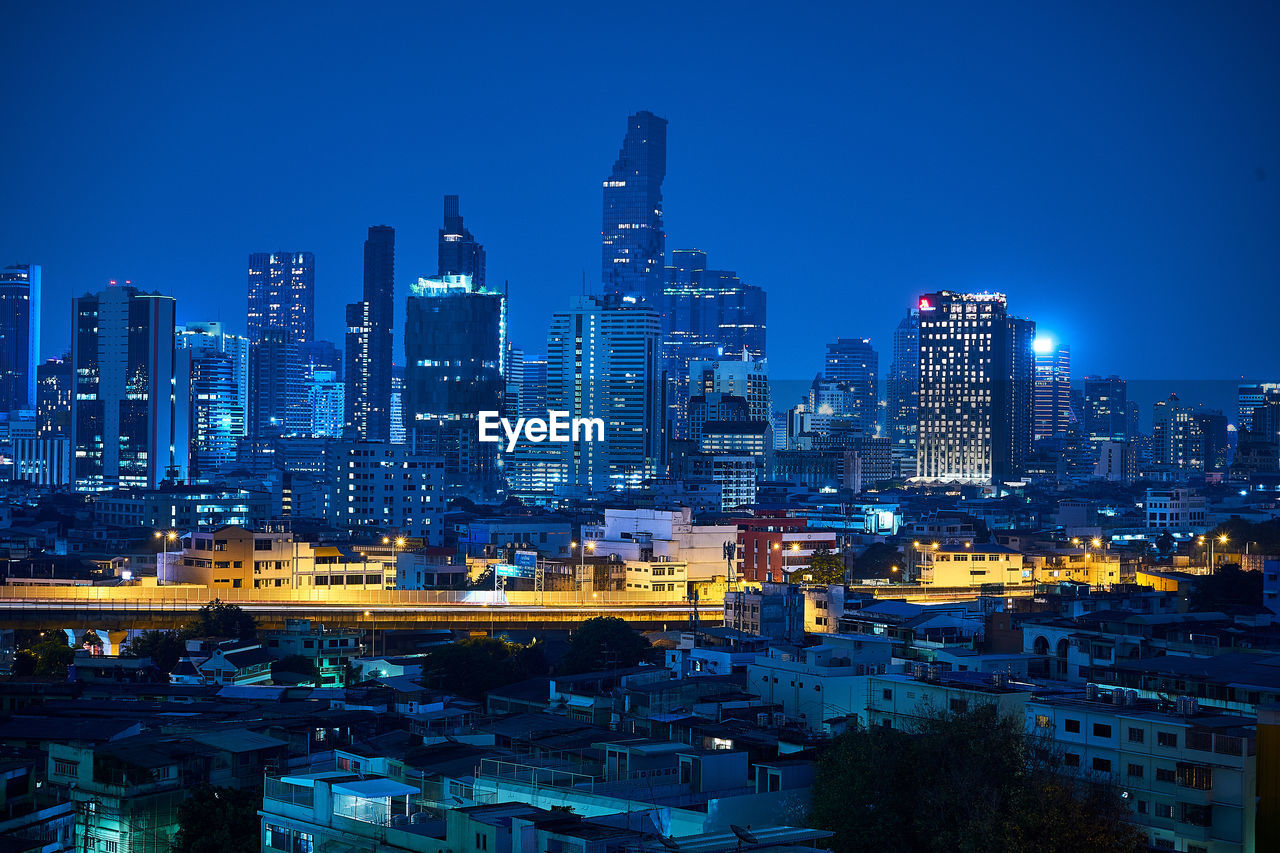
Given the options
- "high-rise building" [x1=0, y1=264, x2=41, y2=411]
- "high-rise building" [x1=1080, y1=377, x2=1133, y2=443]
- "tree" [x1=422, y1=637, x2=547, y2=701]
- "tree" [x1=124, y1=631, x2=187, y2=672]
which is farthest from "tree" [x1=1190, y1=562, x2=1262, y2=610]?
"high-rise building" [x1=1080, y1=377, x2=1133, y2=443]

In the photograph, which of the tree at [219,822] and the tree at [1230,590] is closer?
the tree at [219,822]

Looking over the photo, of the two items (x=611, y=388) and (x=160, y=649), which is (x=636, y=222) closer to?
(x=611, y=388)

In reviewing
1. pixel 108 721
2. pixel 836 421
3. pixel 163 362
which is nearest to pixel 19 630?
pixel 108 721

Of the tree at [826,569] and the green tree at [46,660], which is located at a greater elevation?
the tree at [826,569]

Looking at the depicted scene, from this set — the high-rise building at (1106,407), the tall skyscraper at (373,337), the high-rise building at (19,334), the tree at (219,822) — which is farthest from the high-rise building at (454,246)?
the tree at (219,822)

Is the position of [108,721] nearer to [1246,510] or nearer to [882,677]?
[882,677]

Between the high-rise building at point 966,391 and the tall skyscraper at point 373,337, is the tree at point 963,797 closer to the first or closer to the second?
the high-rise building at point 966,391
